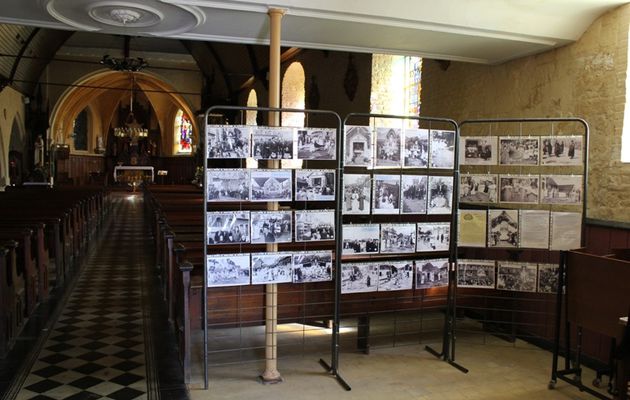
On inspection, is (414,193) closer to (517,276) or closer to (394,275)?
(394,275)

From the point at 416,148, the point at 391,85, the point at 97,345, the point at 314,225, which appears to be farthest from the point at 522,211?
the point at 391,85

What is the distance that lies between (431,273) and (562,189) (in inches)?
54.9

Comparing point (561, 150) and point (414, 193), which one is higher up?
point (561, 150)

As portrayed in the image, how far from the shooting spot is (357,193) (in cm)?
437

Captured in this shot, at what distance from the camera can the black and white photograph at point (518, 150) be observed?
186 inches

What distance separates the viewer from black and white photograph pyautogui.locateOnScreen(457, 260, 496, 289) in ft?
16.2

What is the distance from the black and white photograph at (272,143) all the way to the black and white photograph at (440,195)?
1385 mm

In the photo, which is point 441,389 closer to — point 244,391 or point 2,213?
point 244,391

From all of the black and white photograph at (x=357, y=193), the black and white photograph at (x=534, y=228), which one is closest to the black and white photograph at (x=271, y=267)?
the black and white photograph at (x=357, y=193)

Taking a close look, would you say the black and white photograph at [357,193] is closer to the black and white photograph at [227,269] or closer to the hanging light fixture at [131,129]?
the black and white photograph at [227,269]

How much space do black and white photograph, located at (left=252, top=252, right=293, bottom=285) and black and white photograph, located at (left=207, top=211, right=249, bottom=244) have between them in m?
0.22

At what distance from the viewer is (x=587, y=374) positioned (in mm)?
4656

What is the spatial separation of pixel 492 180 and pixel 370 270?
4.79 ft

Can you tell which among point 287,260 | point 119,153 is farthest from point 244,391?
point 119,153
